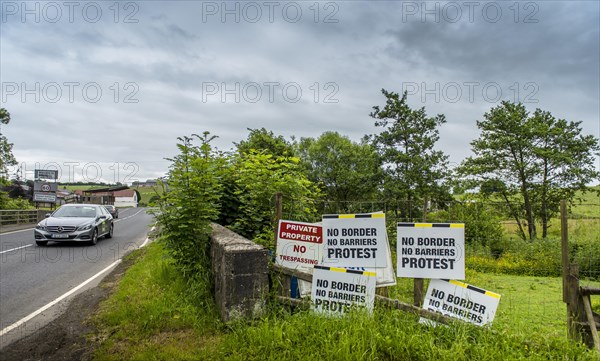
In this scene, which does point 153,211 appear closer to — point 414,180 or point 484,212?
point 484,212

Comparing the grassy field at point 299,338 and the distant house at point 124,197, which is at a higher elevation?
the grassy field at point 299,338

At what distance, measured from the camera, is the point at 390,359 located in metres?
3.95

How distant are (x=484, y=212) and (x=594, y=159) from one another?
26.4 meters

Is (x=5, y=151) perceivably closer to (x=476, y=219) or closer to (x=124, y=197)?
(x=476, y=219)

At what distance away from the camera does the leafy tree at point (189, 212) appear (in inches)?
238

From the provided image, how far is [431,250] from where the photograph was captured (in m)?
5.00

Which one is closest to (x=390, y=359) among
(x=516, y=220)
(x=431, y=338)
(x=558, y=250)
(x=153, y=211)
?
(x=431, y=338)

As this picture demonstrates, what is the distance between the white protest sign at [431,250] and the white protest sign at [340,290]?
0.49m

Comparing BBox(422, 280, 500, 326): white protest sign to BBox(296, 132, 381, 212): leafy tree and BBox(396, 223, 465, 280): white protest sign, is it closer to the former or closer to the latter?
BBox(396, 223, 465, 280): white protest sign

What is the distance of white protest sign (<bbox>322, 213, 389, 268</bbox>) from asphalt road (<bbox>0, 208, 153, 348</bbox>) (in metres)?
4.15

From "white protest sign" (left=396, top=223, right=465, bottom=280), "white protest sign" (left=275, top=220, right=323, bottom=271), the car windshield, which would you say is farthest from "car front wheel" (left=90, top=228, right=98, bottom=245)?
"white protest sign" (left=396, top=223, right=465, bottom=280)

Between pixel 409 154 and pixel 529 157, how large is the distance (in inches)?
383

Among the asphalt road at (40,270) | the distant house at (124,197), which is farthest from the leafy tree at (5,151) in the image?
the distant house at (124,197)

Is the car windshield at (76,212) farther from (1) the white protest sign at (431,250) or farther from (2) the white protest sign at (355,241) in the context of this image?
(1) the white protest sign at (431,250)
